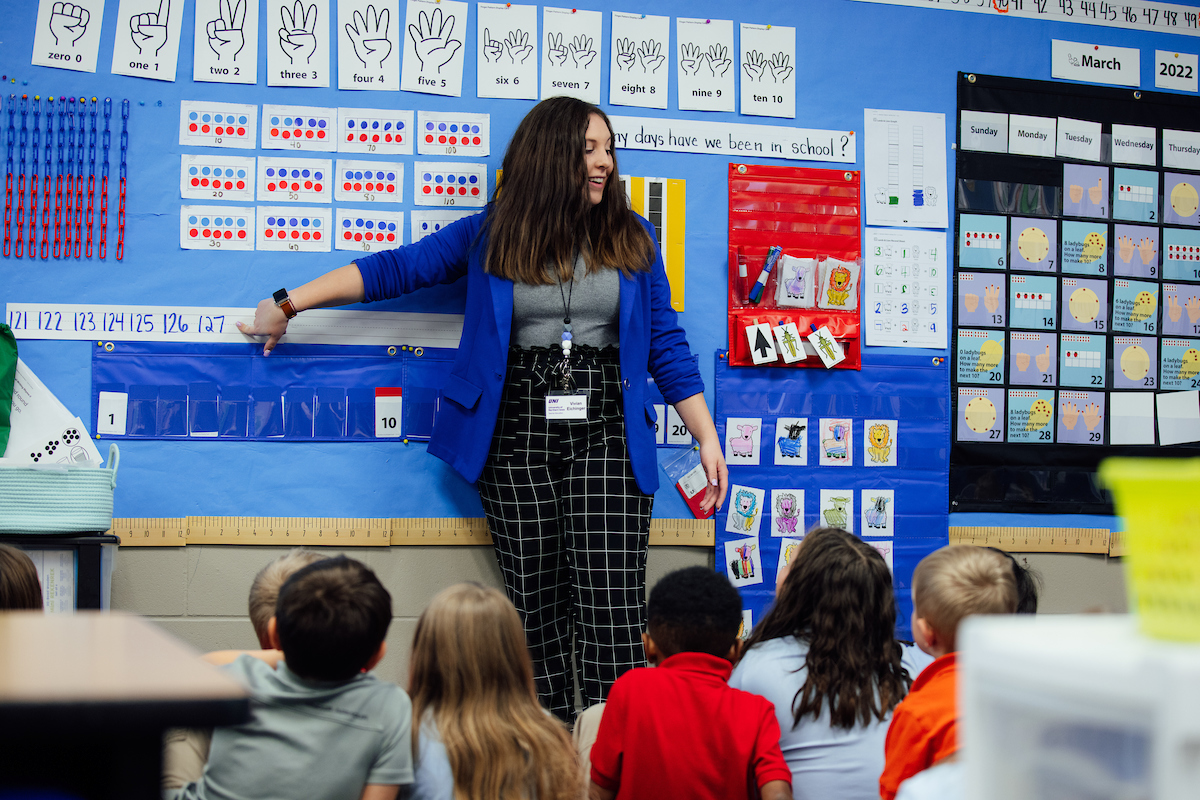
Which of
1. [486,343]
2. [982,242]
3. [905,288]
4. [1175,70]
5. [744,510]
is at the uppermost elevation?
[1175,70]

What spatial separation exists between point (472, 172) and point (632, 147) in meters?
0.50

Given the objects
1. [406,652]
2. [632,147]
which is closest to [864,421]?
[632,147]

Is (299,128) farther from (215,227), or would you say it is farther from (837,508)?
(837,508)

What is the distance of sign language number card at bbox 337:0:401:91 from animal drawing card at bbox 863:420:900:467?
1.82m

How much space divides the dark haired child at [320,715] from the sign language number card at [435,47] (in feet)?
5.90

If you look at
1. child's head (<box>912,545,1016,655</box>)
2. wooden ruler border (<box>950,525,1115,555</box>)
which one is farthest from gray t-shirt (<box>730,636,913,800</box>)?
wooden ruler border (<box>950,525,1115,555</box>)

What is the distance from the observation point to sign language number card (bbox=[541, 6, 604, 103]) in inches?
109

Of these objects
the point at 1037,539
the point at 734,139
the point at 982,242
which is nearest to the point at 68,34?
the point at 734,139

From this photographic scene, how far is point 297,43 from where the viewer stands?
2654mm

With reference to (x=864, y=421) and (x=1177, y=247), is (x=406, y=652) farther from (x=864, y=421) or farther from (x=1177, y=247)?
(x=1177, y=247)

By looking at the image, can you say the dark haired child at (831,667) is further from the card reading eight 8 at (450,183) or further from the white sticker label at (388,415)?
the card reading eight 8 at (450,183)

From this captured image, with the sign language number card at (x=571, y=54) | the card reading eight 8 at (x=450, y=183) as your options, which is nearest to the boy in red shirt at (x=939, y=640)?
the card reading eight 8 at (x=450, y=183)

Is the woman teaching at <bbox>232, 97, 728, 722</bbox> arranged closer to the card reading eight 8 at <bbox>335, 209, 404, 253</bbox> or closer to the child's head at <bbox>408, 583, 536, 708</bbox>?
the card reading eight 8 at <bbox>335, 209, 404, 253</bbox>

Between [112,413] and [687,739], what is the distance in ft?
6.26
